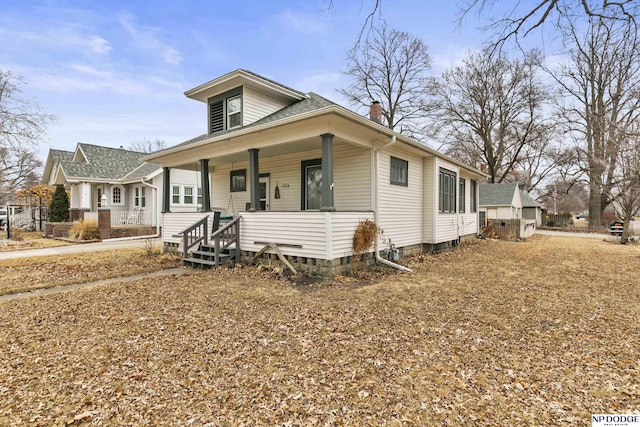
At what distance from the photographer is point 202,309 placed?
16.2ft

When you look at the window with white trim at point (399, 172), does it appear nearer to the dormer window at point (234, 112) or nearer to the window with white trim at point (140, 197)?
the dormer window at point (234, 112)

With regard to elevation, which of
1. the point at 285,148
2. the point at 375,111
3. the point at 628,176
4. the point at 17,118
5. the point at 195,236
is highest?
the point at 17,118

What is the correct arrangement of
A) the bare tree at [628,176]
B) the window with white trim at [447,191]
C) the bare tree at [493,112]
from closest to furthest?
the window with white trim at [447,191]
the bare tree at [628,176]
the bare tree at [493,112]

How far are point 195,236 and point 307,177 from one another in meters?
3.72

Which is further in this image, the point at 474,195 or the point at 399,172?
the point at 474,195

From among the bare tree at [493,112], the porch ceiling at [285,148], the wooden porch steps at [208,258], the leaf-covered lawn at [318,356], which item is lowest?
the leaf-covered lawn at [318,356]

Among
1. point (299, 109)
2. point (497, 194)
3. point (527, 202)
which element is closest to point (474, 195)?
point (299, 109)

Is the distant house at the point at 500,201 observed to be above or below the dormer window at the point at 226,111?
below

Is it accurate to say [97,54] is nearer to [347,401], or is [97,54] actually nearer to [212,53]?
[212,53]

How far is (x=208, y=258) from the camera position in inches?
336

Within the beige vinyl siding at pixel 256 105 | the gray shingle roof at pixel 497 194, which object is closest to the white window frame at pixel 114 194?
the beige vinyl siding at pixel 256 105

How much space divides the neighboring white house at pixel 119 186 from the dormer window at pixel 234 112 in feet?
28.0

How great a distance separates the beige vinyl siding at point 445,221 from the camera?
10.9m

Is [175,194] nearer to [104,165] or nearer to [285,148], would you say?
[104,165]
